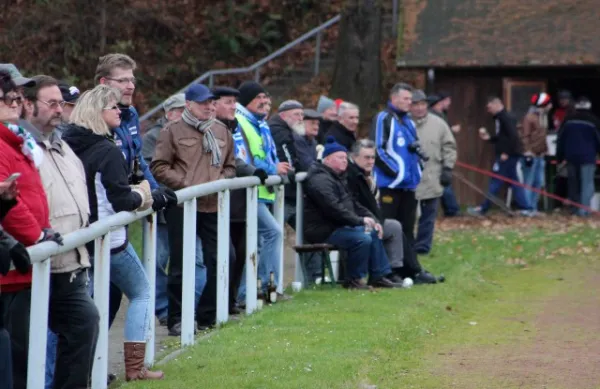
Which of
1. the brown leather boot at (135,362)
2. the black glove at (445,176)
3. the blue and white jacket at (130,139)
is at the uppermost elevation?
the blue and white jacket at (130,139)

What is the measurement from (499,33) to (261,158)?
13288 millimetres

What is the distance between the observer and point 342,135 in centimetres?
1452

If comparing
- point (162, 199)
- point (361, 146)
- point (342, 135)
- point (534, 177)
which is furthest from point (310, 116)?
Answer: point (534, 177)

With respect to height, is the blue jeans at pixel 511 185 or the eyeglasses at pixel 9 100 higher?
the eyeglasses at pixel 9 100

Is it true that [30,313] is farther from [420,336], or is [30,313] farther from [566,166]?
[566,166]

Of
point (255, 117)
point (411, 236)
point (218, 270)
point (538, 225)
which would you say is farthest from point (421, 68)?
point (218, 270)

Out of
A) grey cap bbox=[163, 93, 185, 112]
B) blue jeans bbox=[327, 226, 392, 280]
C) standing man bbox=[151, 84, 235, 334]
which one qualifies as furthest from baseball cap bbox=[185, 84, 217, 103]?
blue jeans bbox=[327, 226, 392, 280]

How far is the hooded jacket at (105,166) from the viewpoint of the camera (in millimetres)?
7953

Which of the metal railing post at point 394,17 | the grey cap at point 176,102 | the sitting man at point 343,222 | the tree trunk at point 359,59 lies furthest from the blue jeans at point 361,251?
the metal railing post at point 394,17

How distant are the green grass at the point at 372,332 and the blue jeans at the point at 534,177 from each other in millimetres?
6871

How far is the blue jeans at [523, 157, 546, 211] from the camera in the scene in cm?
2306

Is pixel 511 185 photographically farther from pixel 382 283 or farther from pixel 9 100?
pixel 9 100

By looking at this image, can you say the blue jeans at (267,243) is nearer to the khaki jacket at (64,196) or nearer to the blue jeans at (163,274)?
the blue jeans at (163,274)

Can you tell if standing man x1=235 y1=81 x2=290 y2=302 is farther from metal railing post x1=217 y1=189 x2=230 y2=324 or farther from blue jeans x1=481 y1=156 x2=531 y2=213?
blue jeans x1=481 y1=156 x2=531 y2=213
